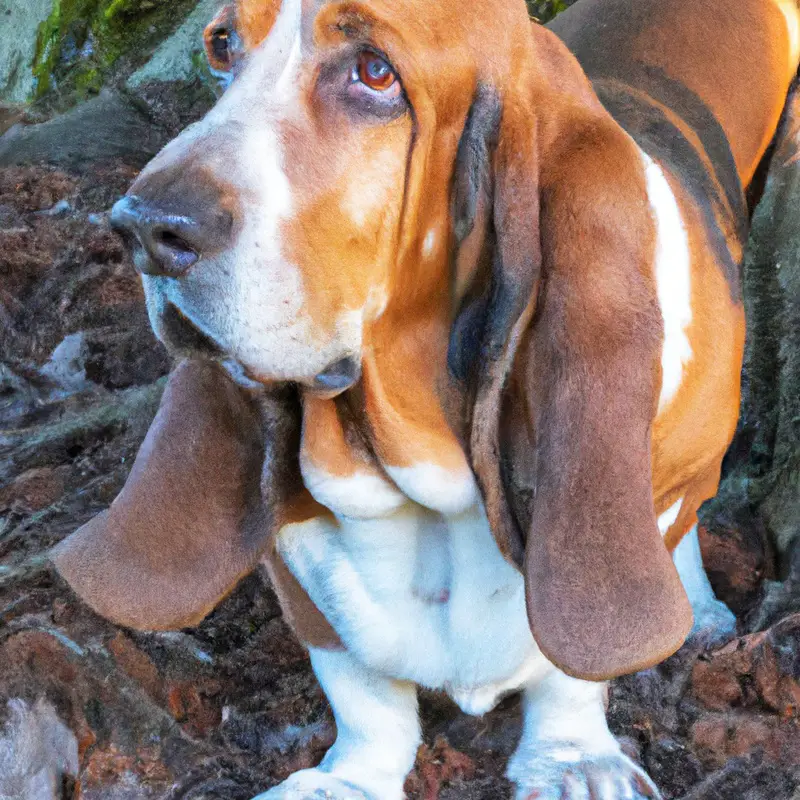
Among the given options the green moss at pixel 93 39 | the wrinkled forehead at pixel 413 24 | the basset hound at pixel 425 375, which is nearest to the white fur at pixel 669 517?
the basset hound at pixel 425 375

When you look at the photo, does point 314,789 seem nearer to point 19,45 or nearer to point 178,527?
point 178,527

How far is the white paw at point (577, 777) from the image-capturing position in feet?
7.94

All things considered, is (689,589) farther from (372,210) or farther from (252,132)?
(252,132)

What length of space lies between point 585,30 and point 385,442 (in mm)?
1708

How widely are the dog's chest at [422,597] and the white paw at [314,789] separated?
0.87 ft

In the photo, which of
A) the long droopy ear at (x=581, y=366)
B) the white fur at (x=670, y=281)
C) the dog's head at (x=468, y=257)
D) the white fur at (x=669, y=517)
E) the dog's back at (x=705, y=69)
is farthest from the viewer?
the dog's back at (x=705, y=69)

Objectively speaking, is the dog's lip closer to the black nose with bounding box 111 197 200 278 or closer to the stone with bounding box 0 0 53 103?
the black nose with bounding box 111 197 200 278

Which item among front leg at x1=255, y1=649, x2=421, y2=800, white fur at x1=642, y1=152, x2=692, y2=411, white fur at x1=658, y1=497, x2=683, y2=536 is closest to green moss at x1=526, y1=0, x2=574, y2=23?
white fur at x1=642, y1=152, x2=692, y2=411

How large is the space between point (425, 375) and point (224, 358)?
40cm

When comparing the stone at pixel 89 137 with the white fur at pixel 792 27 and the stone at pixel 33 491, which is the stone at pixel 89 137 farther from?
the white fur at pixel 792 27

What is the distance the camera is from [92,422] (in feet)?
11.4

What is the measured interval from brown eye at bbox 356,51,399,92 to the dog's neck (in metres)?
0.40

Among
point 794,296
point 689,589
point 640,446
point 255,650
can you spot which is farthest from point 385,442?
point 794,296

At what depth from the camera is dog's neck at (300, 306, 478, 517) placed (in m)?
1.97
